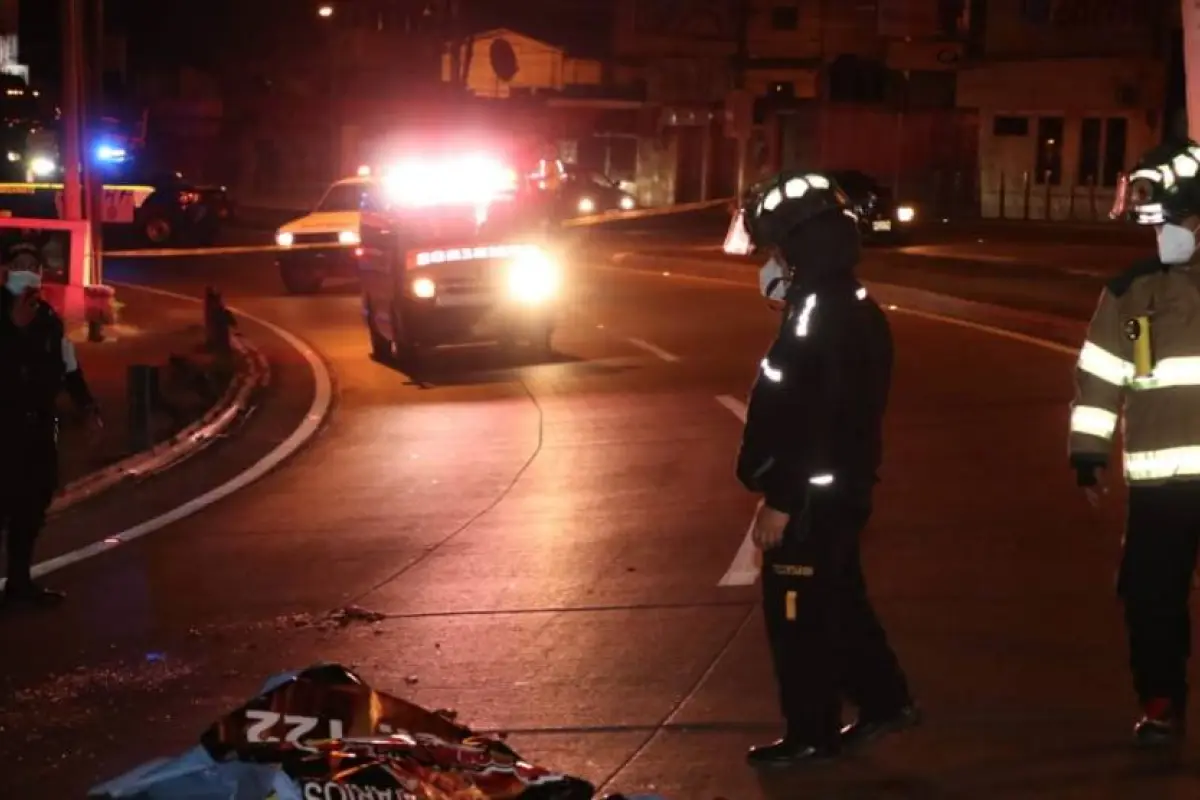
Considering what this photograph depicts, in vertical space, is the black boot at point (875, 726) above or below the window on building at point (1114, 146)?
below

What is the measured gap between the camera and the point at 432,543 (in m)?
9.97

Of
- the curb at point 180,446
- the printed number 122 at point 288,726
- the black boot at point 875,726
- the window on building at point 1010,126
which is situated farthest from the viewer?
the window on building at point 1010,126

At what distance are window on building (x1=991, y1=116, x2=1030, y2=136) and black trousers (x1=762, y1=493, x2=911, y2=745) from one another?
130 feet

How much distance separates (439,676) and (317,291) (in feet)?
67.7

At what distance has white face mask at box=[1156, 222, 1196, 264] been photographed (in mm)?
5781

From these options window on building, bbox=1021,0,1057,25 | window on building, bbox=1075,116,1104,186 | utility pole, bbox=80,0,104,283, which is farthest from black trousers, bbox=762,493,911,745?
window on building, bbox=1021,0,1057,25

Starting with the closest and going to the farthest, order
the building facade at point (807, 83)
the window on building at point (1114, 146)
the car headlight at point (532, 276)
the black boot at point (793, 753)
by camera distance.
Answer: the black boot at point (793, 753)
the car headlight at point (532, 276)
the window on building at point (1114, 146)
the building facade at point (807, 83)

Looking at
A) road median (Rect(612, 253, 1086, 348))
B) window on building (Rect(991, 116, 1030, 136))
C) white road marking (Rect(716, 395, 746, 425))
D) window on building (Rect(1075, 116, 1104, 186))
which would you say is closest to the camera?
white road marking (Rect(716, 395, 746, 425))

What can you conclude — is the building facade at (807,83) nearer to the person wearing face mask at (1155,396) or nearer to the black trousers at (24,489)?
the black trousers at (24,489)

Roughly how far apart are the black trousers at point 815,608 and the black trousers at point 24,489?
401cm

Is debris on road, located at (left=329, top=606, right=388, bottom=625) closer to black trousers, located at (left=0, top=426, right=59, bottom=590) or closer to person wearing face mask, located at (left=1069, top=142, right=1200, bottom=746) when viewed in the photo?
black trousers, located at (left=0, top=426, right=59, bottom=590)

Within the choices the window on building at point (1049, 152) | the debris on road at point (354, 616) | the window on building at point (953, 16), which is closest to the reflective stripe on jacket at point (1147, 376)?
the debris on road at point (354, 616)

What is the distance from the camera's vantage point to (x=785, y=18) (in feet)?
178

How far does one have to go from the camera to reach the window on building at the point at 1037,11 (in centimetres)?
4322
